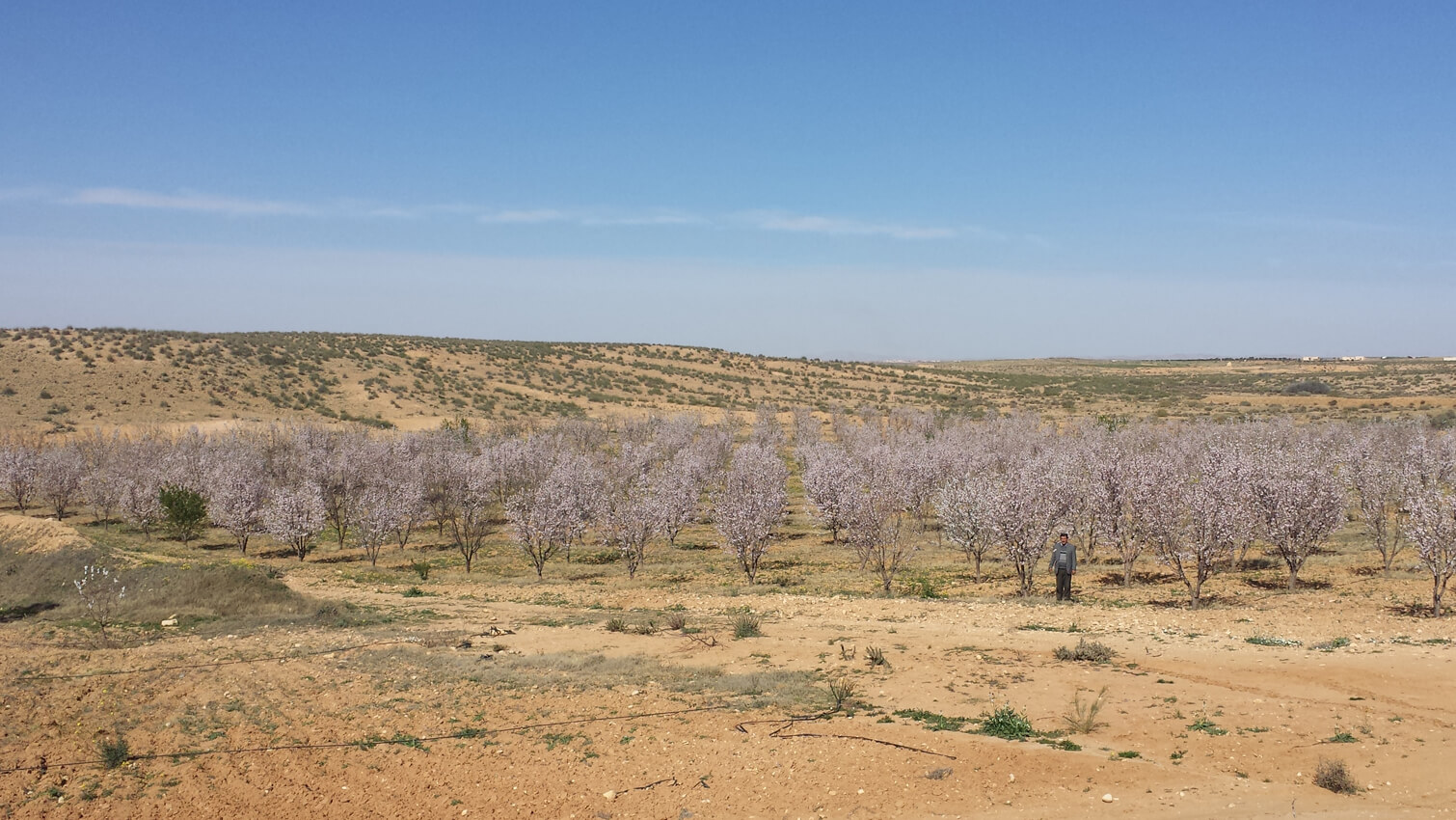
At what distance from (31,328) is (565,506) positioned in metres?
79.9

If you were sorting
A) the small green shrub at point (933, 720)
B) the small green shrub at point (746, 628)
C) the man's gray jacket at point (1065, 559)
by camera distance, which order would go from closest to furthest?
the small green shrub at point (933, 720), the small green shrub at point (746, 628), the man's gray jacket at point (1065, 559)

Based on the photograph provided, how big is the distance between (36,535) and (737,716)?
2484 cm

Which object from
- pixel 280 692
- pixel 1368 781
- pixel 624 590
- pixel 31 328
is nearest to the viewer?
pixel 1368 781

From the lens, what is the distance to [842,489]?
36.1m

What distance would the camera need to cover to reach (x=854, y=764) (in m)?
12.1

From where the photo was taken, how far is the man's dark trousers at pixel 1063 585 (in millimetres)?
23750

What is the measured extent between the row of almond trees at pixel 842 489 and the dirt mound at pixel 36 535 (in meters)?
8.29

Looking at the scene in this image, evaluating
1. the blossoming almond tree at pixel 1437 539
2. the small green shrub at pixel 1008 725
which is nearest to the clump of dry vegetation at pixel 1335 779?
the small green shrub at pixel 1008 725

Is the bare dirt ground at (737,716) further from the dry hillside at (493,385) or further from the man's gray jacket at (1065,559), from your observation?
the dry hillside at (493,385)

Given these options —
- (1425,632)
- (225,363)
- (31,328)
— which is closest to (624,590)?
(1425,632)

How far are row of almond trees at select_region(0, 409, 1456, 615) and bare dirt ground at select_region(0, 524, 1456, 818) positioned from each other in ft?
13.8

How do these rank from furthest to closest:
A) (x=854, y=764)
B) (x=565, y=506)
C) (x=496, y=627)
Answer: (x=565, y=506), (x=496, y=627), (x=854, y=764)

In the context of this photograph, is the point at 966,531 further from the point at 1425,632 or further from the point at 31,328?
the point at 31,328

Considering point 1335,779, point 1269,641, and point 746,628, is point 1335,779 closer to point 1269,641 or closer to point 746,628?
point 1269,641
